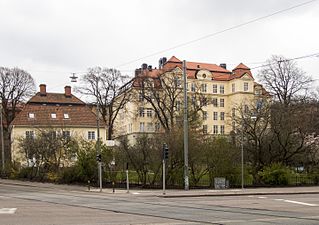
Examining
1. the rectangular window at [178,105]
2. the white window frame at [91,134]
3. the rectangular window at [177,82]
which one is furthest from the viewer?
the white window frame at [91,134]

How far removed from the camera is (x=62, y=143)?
48.9 metres

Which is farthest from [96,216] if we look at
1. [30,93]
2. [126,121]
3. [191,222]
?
[126,121]

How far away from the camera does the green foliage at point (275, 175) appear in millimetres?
40062

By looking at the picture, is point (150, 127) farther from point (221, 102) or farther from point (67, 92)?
point (221, 102)

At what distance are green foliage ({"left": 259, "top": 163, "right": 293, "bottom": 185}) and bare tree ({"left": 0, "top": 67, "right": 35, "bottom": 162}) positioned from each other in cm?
3773

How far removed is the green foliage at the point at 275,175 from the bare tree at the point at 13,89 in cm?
3773

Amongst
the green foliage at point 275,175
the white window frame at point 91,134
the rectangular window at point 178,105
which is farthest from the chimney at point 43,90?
the green foliage at point 275,175

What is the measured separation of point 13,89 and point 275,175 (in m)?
42.5

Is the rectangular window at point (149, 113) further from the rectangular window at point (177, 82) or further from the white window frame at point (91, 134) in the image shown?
the rectangular window at point (177, 82)

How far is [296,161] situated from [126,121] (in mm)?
61281

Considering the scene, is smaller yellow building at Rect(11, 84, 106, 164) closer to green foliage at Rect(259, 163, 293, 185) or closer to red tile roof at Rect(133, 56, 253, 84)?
red tile roof at Rect(133, 56, 253, 84)

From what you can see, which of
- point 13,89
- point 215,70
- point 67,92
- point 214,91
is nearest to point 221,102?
point 214,91

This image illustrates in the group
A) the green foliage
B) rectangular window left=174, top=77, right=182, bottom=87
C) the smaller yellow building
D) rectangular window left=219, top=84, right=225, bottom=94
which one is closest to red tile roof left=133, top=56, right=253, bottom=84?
rectangular window left=219, top=84, right=225, bottom=94

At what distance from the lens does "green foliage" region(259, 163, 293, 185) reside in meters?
40.1
